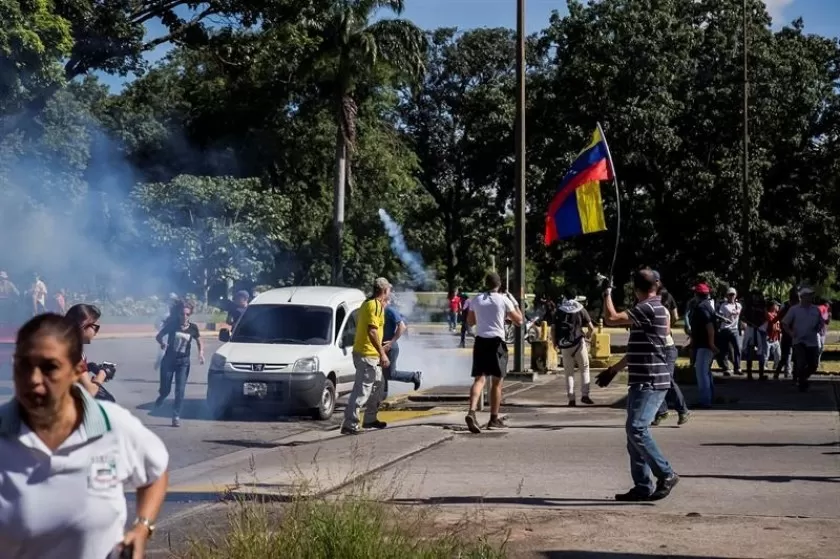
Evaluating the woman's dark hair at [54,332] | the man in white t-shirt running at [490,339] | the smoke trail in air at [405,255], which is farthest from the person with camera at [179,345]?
the smoke trail in air at [405,255]

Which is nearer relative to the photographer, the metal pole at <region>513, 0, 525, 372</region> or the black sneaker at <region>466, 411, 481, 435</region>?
the black sneaker at <region>466, 411, 481, 435</region>

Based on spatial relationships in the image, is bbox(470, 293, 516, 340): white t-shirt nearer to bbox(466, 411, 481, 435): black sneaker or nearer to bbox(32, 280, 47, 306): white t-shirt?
bbox(466, 411, 481, 435): black sneaker

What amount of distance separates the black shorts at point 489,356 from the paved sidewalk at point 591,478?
73cm

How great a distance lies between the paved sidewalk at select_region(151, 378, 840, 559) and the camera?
810 centimetres

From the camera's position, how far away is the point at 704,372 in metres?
17.4

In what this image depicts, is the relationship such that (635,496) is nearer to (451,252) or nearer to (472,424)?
(472,424)

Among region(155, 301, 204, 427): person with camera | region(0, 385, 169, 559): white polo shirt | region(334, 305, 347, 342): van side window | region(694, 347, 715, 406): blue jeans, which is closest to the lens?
region(0, 385, 169, 559): white polo shirt

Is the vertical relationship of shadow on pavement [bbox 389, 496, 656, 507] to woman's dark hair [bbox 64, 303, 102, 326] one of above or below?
below

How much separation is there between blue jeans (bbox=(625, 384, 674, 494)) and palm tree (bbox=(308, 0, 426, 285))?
27.5 meters

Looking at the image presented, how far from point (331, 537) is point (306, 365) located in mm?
10074

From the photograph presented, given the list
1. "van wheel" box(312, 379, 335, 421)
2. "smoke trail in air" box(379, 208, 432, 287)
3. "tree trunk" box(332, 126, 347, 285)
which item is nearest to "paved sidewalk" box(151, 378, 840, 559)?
"van wheel" box(312, 379, 335, 421)

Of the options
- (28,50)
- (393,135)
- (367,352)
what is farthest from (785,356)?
(393,135)

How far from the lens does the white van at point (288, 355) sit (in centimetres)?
1644

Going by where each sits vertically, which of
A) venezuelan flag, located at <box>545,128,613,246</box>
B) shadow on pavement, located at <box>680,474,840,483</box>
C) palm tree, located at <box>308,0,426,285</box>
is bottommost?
shadow on pavement, located at <box>680,474,840,483</box>
